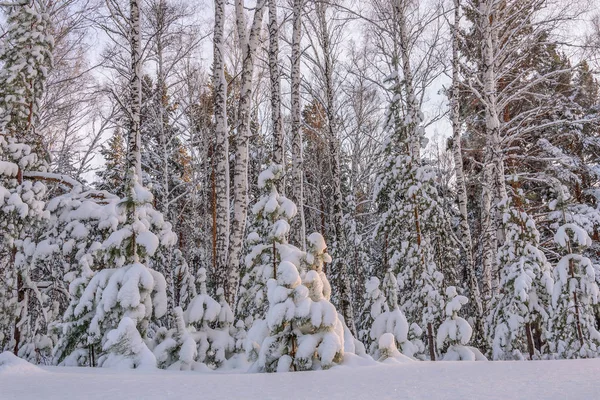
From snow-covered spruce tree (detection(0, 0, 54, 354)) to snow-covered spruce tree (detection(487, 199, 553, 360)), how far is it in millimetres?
8293

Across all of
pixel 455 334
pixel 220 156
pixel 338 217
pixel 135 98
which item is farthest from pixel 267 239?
pixel 338 217

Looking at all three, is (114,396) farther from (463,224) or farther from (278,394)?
(463,224)

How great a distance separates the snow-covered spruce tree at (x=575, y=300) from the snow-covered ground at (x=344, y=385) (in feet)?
13.9

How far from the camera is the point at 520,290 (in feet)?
26.0

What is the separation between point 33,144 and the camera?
24.2ft

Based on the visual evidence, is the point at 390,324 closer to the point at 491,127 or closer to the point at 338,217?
the point at 338,217

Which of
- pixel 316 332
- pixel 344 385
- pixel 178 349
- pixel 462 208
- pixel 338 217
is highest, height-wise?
pixel 462 208

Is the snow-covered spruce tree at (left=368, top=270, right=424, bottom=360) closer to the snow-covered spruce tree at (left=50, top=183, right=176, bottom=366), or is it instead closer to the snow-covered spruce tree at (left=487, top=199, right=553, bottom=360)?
the snow-covered spruce tree at (left=487, top=199, right=553, bottom=360)

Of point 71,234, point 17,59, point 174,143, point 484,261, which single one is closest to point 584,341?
point 484,261

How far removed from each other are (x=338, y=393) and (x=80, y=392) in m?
1.82

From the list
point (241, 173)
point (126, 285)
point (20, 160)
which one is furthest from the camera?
point (241, 173)

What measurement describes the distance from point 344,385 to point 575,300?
6.12m

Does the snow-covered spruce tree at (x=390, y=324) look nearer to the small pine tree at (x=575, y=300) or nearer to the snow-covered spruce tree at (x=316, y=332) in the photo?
the snow-covered spruce tree at (x=316, y=332)

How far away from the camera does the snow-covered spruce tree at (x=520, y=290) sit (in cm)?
812
